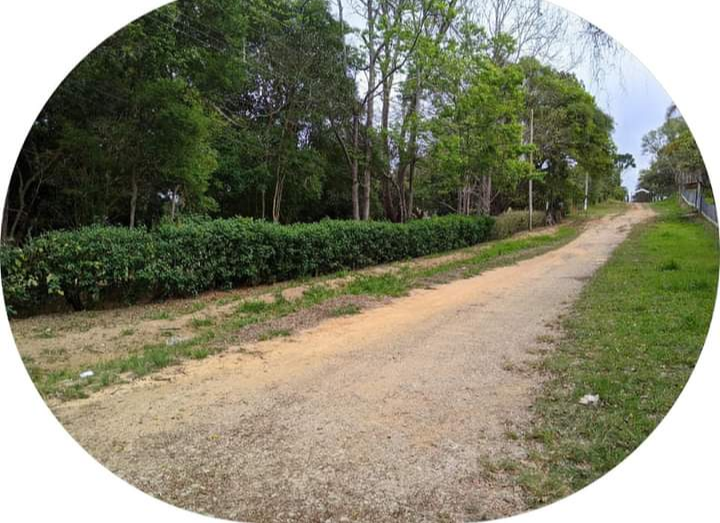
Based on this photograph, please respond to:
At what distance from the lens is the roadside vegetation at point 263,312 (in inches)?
135

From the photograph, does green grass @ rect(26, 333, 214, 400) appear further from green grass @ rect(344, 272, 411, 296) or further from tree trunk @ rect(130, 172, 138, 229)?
tree trunk @ rect(130, 172, 138, 229)

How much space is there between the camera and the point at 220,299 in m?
6.66

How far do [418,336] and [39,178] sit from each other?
14.6ft

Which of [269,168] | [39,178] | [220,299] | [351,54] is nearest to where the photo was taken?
[39,178]

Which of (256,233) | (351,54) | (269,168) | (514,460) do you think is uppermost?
(351,54)

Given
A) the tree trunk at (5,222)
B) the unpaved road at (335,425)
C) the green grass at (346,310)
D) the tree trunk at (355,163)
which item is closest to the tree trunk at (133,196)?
the tree trunk at (5,222)

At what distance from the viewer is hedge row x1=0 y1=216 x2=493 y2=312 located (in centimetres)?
522

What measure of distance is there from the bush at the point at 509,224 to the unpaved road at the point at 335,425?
31.9 feet

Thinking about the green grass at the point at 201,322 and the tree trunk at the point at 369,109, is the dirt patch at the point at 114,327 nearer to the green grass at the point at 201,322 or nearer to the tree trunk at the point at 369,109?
the green grass at the point at 201,322

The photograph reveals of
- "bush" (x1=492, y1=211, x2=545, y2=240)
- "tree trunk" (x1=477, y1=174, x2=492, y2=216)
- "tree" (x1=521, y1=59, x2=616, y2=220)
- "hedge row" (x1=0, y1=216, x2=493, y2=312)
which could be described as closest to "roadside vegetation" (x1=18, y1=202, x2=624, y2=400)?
"hedge row" (x1=0, y1=216, x2=493, y2=312)

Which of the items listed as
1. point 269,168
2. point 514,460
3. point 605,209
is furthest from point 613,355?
point 269,168

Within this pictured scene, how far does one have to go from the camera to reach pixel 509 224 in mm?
16344

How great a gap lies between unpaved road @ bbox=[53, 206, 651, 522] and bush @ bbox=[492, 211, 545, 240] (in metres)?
9.72

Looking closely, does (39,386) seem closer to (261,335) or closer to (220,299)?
(261,335)
